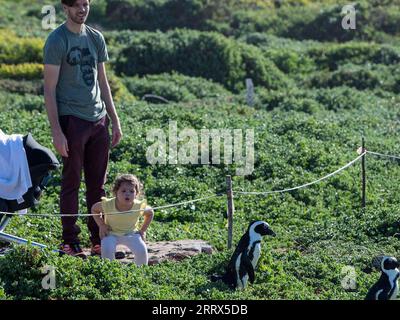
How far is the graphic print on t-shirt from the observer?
353 inches

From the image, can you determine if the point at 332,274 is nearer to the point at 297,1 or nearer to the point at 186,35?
the point at 186,35

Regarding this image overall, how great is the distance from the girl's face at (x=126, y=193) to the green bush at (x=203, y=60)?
589 inches

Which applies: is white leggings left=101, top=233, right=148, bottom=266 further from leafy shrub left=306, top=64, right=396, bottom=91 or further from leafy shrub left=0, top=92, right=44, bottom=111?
leafy shrub left=306, top=64, right=396, bottom=91

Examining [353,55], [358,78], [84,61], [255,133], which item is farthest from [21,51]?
[84,61]

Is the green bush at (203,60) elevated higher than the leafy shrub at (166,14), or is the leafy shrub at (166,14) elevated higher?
the leafy shrub at (166,14)

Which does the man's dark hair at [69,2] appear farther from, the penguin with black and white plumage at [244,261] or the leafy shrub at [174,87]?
the leafy shrub at [174,87]

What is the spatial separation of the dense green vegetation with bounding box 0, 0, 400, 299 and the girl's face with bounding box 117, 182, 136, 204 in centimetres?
65

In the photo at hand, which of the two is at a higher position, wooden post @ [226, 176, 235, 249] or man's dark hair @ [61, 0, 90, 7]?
man's dark hair @ [61, 0, 90, 7]

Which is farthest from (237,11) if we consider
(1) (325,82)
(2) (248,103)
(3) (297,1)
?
(2) (248,103)

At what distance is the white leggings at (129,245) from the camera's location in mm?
8883

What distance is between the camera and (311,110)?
19.1 m

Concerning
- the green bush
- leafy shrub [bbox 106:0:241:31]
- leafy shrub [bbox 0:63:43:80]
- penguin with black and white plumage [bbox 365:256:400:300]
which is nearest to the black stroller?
penguin with black and white plumage [bbox 365:256:400:300]

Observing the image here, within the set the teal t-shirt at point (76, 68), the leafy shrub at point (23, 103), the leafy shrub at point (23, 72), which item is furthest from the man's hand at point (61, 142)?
the leafy shrub at point (23, 72)

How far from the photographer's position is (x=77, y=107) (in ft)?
29.7
